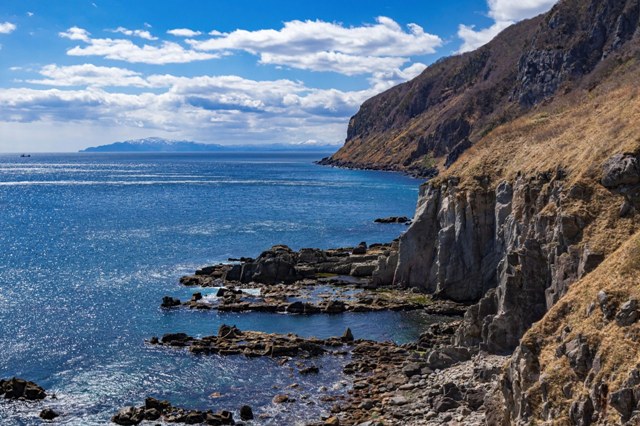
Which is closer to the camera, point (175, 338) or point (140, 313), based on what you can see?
point (175, 338)

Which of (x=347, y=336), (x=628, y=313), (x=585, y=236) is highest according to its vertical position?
(x=585, y=236)

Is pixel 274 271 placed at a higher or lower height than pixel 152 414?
higher

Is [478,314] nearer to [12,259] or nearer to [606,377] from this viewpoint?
[606,377]

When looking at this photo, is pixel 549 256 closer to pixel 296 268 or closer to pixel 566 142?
pixel 566 142

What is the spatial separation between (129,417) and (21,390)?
9.39m

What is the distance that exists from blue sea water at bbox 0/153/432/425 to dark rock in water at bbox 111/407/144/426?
0.89 m

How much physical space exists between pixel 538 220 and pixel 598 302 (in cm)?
1970

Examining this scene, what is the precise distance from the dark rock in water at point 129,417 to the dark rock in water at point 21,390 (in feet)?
23.1

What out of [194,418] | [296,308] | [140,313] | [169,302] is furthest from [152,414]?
[169,302]

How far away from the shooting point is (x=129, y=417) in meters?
41.2

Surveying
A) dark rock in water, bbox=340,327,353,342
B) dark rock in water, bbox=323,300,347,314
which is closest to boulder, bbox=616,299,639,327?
dark rock in water, bbox=340,327,353,342

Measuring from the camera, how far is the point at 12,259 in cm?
9388

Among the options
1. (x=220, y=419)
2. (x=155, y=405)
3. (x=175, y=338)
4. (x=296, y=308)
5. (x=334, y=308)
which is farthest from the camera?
(x=296, y=308)

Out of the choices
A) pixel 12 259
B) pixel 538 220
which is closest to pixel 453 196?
pixel 538 220
